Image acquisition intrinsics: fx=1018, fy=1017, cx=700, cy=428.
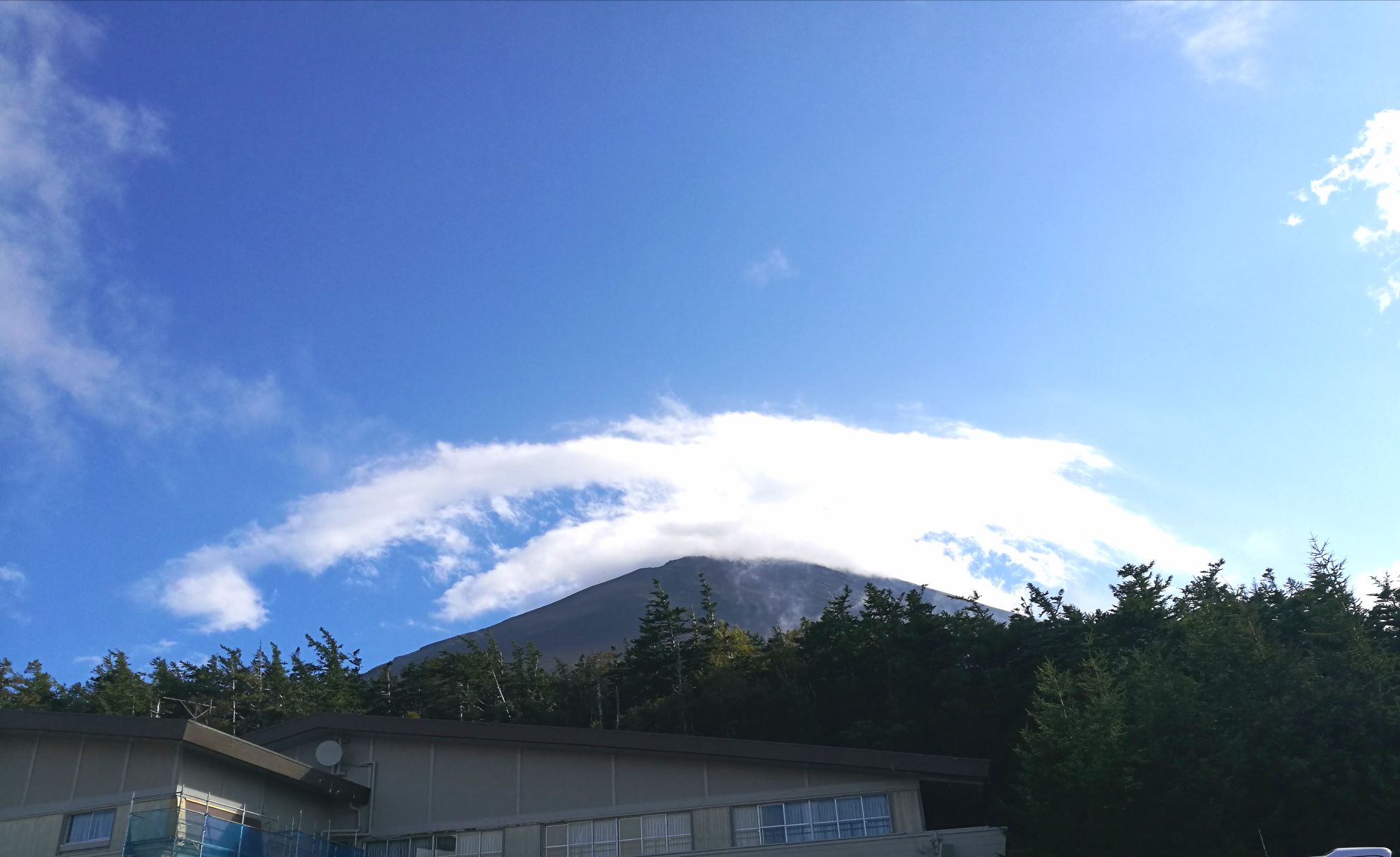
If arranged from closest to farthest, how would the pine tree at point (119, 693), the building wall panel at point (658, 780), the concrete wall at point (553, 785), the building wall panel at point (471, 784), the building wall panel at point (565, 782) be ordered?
the concrete wall at point (553, 785) → the building wall panel at point (658, 780) → the building wall panel at point (565, 782) → the building wall panel at point (471, 784) → the pine tree at point (119, 693)

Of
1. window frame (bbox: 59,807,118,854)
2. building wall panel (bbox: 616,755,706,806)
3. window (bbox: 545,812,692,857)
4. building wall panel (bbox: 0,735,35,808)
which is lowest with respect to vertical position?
window (bbox: 545,812,692,857)

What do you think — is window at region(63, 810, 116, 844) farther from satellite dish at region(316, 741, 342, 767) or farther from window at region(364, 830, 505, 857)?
window at region(364, 830, 505, 857)

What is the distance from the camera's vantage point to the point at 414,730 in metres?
24.0

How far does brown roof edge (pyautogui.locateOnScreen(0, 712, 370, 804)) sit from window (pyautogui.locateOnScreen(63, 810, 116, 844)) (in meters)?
1.47

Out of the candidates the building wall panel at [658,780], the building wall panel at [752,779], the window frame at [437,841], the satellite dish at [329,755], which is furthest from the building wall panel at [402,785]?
the building wall panel at [752,779]

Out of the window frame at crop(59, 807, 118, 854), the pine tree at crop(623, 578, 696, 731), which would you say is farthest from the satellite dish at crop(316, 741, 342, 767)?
the pine tree at crop(623, 578, 696, 731)

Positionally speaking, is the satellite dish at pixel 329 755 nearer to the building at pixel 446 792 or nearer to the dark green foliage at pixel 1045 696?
the building at pixel 446 792

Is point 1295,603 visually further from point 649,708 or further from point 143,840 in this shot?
point 143,840

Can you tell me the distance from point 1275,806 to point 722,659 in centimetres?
3230

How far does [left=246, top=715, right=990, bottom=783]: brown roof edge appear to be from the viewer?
21.6 m

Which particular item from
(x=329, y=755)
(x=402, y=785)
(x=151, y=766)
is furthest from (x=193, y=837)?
(x=402, y=785)

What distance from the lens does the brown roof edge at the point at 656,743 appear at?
2164cm

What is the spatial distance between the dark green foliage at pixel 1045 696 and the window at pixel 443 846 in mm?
14250

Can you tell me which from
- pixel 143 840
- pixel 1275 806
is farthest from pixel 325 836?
pixel 1275 806
